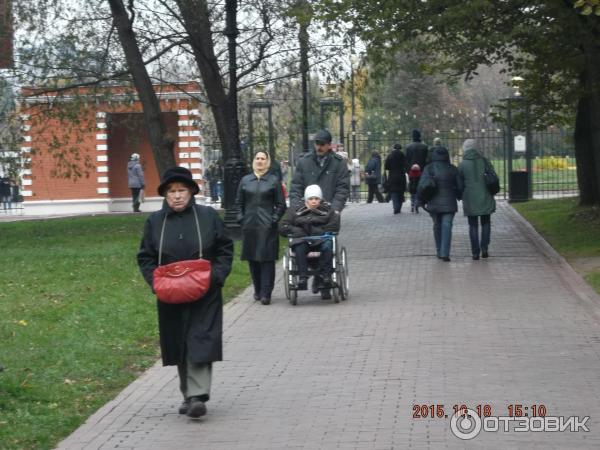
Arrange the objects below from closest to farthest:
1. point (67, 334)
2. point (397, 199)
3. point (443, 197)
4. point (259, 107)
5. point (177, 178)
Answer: point (177, 178) < point (67, 334) < point (443, 197) < point (397, 199) < point (259, 107)

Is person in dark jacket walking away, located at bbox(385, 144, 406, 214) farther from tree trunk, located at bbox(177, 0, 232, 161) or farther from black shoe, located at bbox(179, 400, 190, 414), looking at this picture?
black shoe, located at bbox(179, 400, 190, 414)

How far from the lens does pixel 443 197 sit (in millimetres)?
19703

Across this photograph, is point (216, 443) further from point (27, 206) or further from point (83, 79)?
point (27, 206)

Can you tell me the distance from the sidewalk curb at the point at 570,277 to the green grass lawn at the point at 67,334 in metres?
4.19

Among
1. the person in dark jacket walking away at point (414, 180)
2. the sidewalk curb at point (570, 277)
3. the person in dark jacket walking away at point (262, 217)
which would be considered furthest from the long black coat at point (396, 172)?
the person in dark jacket walking away at point (262, 217)

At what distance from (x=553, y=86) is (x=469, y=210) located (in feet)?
30.8

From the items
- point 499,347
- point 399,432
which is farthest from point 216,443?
point 499,347

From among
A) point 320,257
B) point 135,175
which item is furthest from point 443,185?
point 135,175

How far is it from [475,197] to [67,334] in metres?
8.71

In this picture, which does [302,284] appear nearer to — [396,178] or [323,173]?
[323,173]

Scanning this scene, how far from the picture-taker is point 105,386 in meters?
10.2

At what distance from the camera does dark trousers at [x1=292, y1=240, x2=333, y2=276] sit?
585 inches
